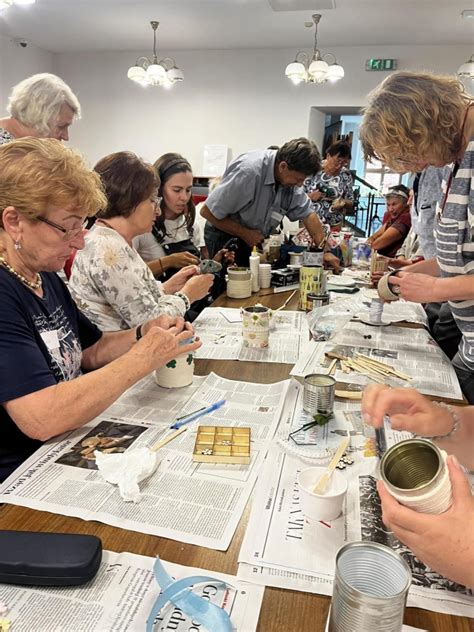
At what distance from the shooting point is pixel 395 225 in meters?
3.88

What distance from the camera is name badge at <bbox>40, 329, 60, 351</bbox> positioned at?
1.14 m

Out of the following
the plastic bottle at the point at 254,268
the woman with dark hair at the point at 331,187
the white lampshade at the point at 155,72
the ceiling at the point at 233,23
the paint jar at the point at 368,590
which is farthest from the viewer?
the white lampshade at the point at 155,72

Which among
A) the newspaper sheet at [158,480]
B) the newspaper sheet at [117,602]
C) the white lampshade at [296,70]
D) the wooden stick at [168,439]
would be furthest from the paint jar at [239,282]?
the white lampshade at [296,70]

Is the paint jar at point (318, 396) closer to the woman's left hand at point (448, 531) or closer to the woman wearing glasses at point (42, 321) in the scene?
the woman wearing glasses at point (42, 321)

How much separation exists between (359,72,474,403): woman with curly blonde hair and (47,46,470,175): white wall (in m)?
5.53

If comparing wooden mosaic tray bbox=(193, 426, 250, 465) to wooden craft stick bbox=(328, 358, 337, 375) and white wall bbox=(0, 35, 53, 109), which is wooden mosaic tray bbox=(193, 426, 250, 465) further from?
white wall bbox=(0, 35, 53, 109)

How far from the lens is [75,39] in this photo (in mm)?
6473

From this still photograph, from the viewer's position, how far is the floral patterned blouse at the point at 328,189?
176 inches

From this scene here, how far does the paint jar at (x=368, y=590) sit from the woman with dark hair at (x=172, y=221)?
2.08 m

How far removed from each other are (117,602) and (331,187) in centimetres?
439

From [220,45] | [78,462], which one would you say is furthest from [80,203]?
[220,45]

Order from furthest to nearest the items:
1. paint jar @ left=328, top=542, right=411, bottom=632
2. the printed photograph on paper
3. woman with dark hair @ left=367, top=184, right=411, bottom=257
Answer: woman with dark hair @ left=367, top=184, right=411, bottom=257, the printed photograph on paper, paint jar @ left=328, top=542, right=411, bottom=632

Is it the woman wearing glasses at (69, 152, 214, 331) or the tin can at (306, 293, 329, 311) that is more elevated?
the woman wearing glasses at (69, 152, 214, 331)

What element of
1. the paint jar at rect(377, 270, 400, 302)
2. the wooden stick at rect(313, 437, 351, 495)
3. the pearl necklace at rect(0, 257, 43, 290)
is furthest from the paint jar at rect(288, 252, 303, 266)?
the wooden stick at rect(313, 437, 351, 495)
